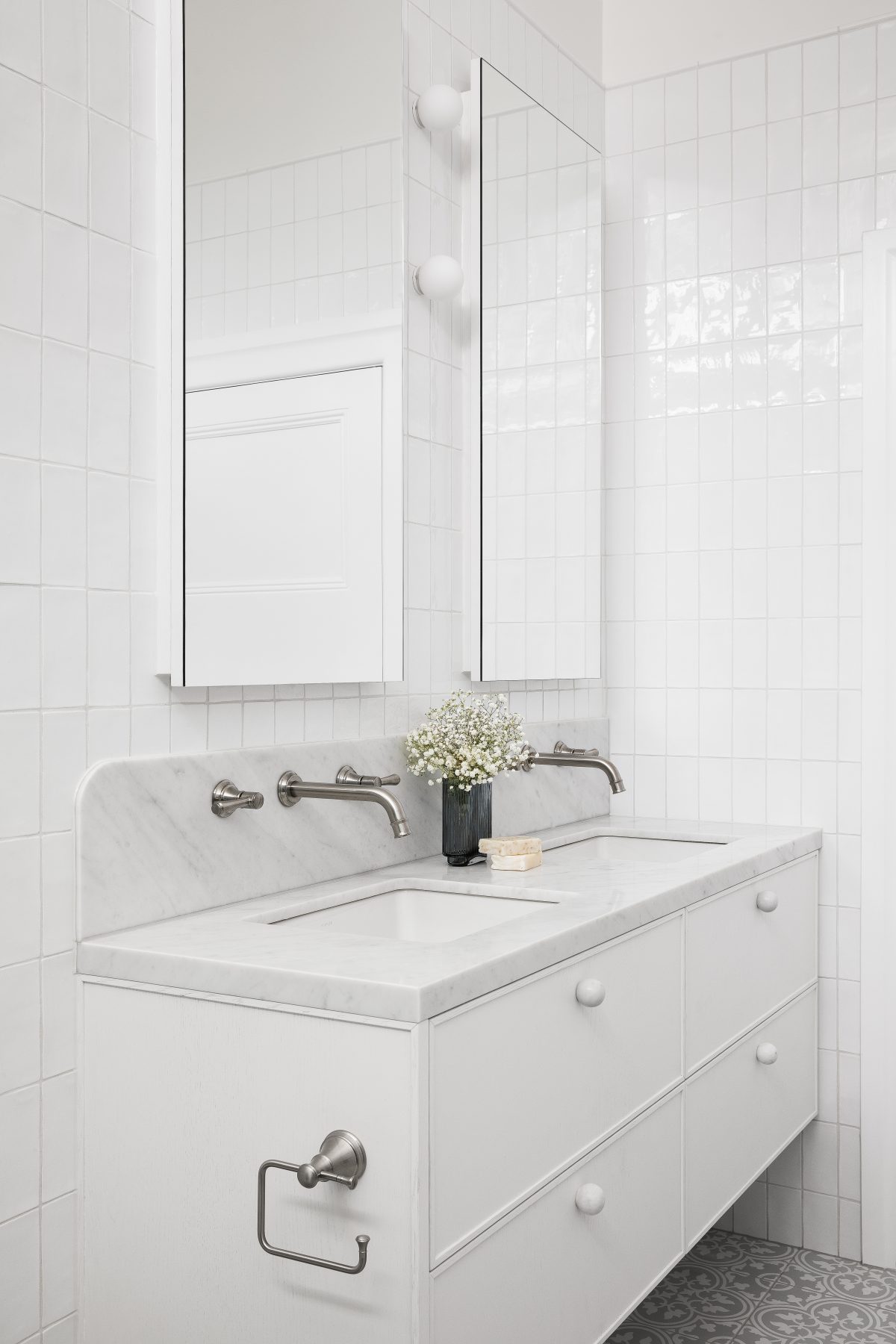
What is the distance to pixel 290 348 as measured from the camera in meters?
1.79

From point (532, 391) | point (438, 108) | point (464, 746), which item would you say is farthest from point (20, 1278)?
point (438, 108)

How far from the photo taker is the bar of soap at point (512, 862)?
1.95 meters

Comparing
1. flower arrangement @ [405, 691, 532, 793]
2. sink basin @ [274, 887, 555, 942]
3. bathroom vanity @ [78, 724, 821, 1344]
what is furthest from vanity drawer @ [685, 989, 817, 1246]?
flower arrangement @ [405, 691, 532, 793]

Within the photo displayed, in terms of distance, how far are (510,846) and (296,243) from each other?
987 mm

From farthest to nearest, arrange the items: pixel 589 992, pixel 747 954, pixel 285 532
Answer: pixel 747 954
pixel 285 532
pixel 589 992

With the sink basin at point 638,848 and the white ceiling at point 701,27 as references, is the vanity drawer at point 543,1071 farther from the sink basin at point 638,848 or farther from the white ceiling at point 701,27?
the white ceiling at point 701,27

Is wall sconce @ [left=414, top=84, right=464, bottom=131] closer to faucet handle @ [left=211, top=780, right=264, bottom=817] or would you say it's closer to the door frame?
the door frame

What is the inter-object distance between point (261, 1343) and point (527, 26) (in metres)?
2.38

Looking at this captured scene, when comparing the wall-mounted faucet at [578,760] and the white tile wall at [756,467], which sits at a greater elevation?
the white tile wall at [756,467]

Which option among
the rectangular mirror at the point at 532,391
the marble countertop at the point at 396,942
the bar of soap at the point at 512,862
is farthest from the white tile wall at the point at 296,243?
the bar of soap at the point at 512,862

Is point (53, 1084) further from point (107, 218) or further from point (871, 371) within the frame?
point (871, 371)

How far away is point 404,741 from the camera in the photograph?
2.04 meters

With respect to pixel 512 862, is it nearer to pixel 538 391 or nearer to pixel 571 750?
pixel 571 750

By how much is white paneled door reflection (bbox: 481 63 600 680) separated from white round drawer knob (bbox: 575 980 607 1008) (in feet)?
2.89
